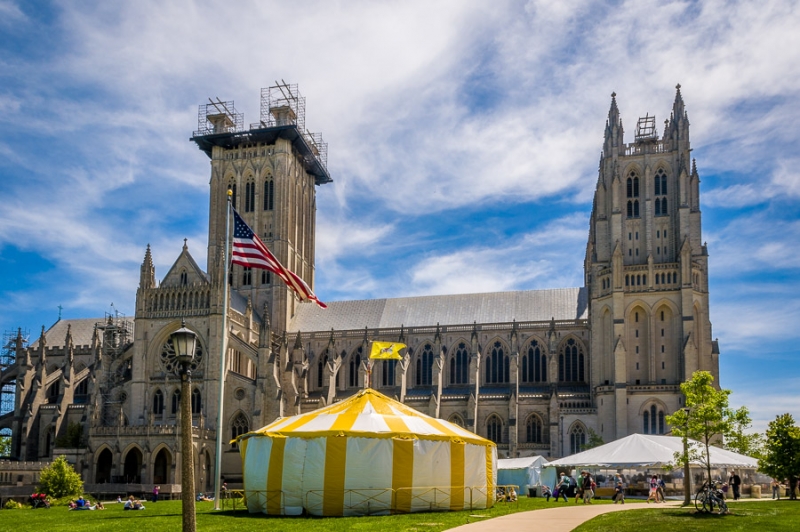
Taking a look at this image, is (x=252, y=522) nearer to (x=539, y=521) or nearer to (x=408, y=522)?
(x=408, y=522)

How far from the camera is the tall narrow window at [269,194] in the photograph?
288ft

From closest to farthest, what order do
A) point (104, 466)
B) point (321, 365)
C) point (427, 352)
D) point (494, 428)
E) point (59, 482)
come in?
point (59, 482) → point (104, 466) → point (494, 428) → point (427, 352) → point (321, 365)

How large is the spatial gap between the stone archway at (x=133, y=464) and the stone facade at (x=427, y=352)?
11 centimetres

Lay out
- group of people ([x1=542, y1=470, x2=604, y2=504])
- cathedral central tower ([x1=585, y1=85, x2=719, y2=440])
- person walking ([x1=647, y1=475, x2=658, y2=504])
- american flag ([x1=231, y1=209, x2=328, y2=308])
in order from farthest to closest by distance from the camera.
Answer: cathedral central tower ([x1=585, y1=85, x2=719, y2=440]), person walking ([x1=647, y1=475, x2=658, y2=504]), group of people ([x1=542, y1=470, x2=604, y2=504]), american flag ([x1=231, y1=209, x2=328, y2=308])

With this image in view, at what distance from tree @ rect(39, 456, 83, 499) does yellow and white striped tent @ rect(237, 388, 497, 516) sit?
23.4 meters

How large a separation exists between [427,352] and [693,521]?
56.6 metres

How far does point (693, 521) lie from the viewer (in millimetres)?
26094

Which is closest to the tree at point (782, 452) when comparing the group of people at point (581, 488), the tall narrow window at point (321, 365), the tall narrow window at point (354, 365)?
the group of people at point (581, 488)

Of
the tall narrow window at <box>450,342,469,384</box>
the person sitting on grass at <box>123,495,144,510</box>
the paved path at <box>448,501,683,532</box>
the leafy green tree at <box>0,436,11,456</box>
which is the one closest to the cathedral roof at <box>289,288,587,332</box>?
the tall narrow window at <box>450,342,469,384</box>

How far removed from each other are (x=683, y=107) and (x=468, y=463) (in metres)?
52.1

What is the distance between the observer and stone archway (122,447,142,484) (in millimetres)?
67287

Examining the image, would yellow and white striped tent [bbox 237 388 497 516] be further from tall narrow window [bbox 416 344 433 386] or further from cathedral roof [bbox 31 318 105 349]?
cathedral roof [bbox 31 318 105 349]

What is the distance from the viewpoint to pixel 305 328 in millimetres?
86938

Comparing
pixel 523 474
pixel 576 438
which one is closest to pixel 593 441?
pixel 576 438
